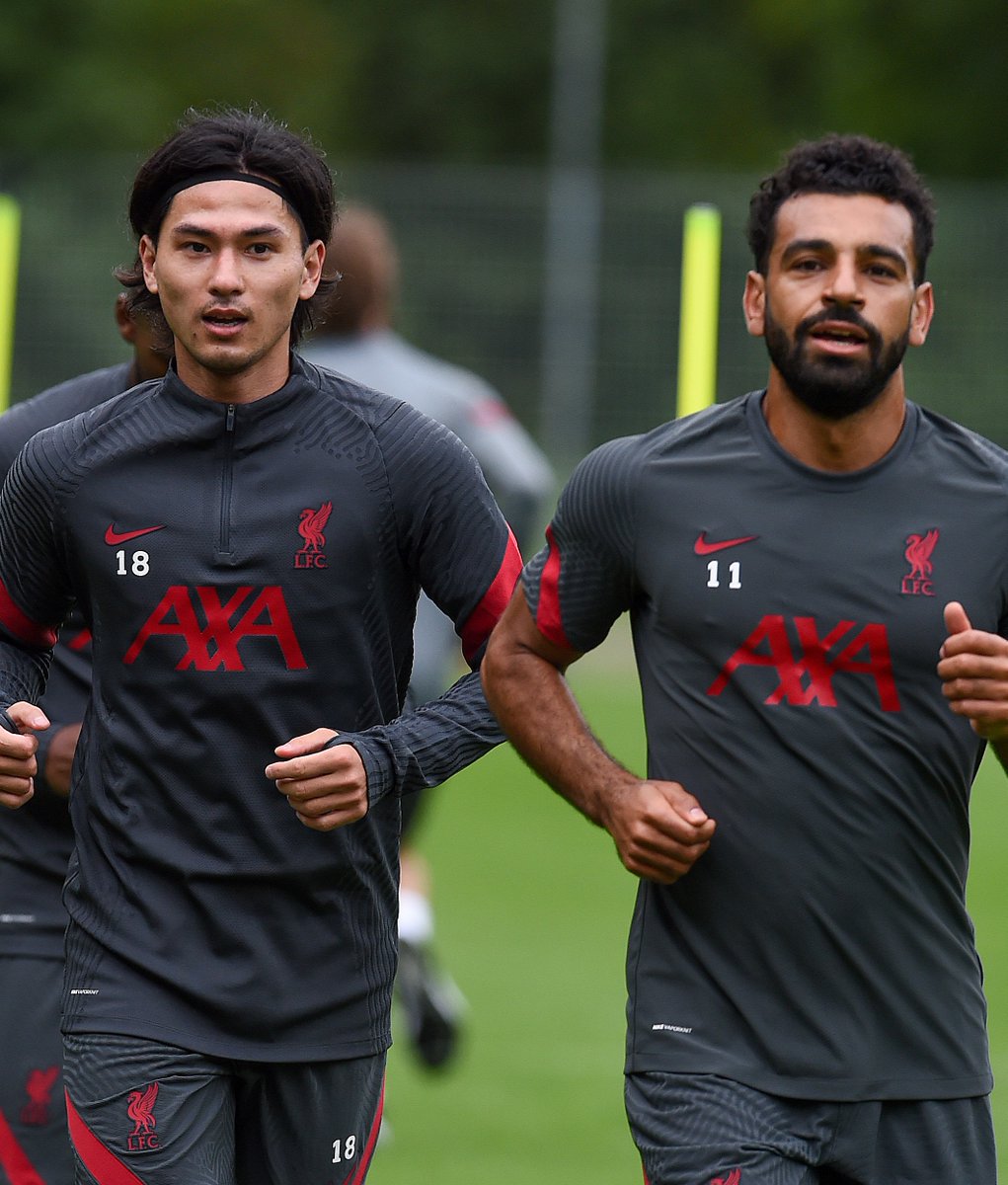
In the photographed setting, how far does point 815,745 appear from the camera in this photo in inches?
159

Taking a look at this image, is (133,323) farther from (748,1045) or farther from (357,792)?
(748,1045)

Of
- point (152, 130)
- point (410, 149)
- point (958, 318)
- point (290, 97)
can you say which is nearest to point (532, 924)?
point (958, 318)

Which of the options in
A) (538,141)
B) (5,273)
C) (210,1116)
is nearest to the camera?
(210,1116)

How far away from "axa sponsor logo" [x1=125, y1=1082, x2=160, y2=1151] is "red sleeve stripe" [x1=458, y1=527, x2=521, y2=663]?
37.8 inches

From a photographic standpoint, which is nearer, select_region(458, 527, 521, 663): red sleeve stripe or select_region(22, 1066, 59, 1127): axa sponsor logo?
select_region(458, 527, 521, 663): red sleeve stripe

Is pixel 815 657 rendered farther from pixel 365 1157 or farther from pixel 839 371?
pixel 365 1157

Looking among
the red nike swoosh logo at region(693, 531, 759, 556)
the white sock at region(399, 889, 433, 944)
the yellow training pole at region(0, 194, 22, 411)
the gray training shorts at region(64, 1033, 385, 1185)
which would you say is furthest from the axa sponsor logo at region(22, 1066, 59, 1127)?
the yellow training pole at region(0, 194, 22, 411)

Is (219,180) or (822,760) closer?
(822,760)

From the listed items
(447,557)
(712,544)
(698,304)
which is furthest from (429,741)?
(698,304)

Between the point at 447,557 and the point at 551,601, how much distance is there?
0.83 feet

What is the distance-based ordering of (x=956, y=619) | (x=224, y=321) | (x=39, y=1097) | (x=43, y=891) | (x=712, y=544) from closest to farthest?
(x=956, y=619), (x=712, y=544), (x=224, y=321), (x=39, y=1097), (x=43, y=891)

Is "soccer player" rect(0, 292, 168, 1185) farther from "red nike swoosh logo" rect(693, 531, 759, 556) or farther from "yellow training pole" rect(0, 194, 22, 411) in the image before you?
"yellow training pole" rect(0, 194, 22, 411)

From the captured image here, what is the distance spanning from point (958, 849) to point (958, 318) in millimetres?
12810

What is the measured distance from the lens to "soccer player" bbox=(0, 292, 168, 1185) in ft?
16.7
